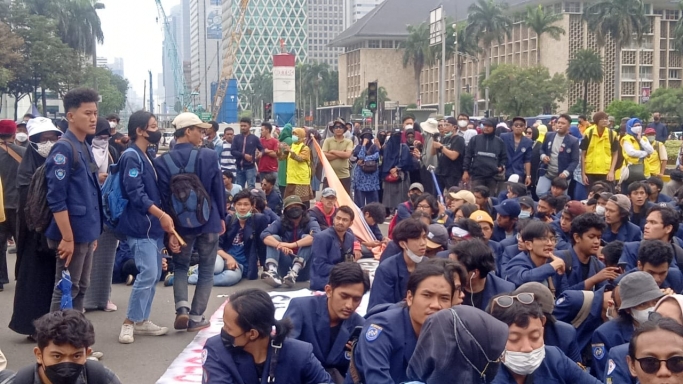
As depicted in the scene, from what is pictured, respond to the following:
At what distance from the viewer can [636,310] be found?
5184 mm

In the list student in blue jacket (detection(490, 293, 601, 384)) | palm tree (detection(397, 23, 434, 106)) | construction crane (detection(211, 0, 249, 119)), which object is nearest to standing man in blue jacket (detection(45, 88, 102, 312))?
student in blue jacket (detection(490, 293, 601, 384))

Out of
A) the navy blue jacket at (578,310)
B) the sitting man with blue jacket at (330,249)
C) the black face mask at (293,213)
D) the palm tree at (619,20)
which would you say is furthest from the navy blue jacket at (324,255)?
the palm tree at (619,20)

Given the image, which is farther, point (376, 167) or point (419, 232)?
point (376, 167)

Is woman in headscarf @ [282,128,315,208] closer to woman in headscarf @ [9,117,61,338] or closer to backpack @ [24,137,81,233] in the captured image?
woman in headscarf @ [9,117,61,338]

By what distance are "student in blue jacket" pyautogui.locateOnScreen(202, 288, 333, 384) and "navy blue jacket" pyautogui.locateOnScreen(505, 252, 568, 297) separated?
8.40 feet

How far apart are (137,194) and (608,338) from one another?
3.72m

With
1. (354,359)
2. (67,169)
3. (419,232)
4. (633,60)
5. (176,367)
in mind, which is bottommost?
(176,367)

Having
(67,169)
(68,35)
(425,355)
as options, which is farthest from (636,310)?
(68,35)

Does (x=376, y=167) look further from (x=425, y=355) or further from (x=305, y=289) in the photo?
(x=425, y=355)

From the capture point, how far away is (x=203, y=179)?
7.45 metres

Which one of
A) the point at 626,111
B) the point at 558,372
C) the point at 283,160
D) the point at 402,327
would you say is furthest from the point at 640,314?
the point at 626,111

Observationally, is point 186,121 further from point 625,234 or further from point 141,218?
point 625,234

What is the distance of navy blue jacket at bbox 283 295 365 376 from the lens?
5180 millimetres

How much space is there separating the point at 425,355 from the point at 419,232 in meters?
2.72
